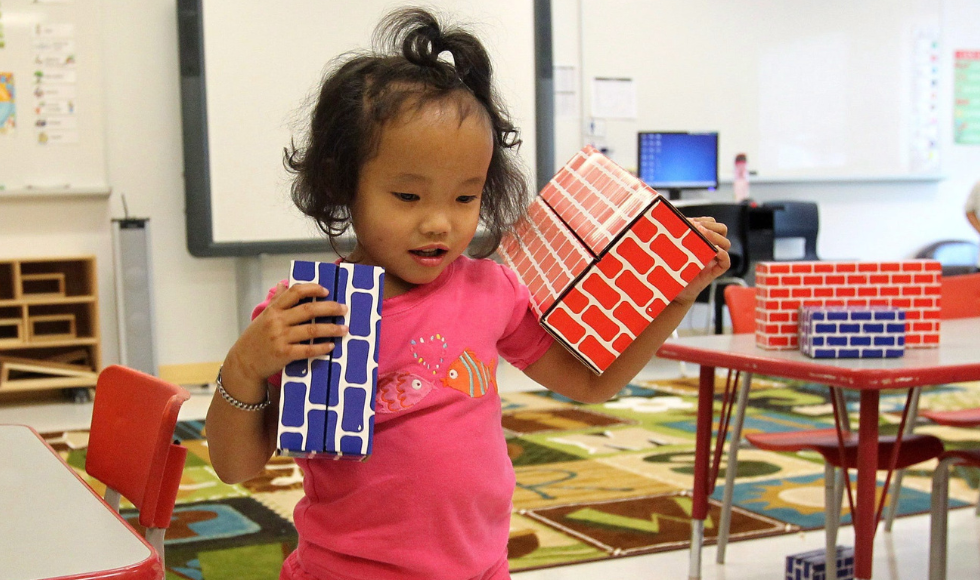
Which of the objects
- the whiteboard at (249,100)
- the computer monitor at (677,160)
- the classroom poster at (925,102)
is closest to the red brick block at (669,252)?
the whiteboard at (249,100)

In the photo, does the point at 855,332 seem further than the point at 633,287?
Yes

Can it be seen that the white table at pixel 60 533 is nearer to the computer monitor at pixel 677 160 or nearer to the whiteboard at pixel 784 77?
the computer monitor at pixel 677 160

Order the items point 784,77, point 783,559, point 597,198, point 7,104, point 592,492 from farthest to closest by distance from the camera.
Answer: point 784,77
point 7,104
point 592,492
point 783,559
point 597,198

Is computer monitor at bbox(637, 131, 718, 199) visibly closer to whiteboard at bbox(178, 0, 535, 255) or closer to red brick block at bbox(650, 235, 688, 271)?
whiteboard at bbox(178, 0, 535, 255)

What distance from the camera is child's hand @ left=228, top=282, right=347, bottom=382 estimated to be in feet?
2.76

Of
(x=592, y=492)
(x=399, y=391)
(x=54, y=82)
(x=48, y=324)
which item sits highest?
(x=54, y=82)

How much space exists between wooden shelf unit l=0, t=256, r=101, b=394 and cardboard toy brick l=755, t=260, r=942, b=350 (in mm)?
3761

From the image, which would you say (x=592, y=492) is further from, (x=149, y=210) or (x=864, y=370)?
(x=149, y=210)

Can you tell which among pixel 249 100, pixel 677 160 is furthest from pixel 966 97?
pixel 249 100

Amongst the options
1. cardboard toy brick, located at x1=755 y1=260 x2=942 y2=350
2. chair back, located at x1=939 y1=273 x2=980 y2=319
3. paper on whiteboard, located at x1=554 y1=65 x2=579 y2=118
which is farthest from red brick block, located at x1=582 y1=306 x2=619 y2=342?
paper on whiteboard, located at x1=554 y1=65 x2=579 y2=118

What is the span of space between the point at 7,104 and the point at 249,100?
1.16m

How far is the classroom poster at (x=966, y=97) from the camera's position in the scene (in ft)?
24.5

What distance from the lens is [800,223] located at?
244 inches

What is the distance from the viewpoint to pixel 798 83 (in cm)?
680
